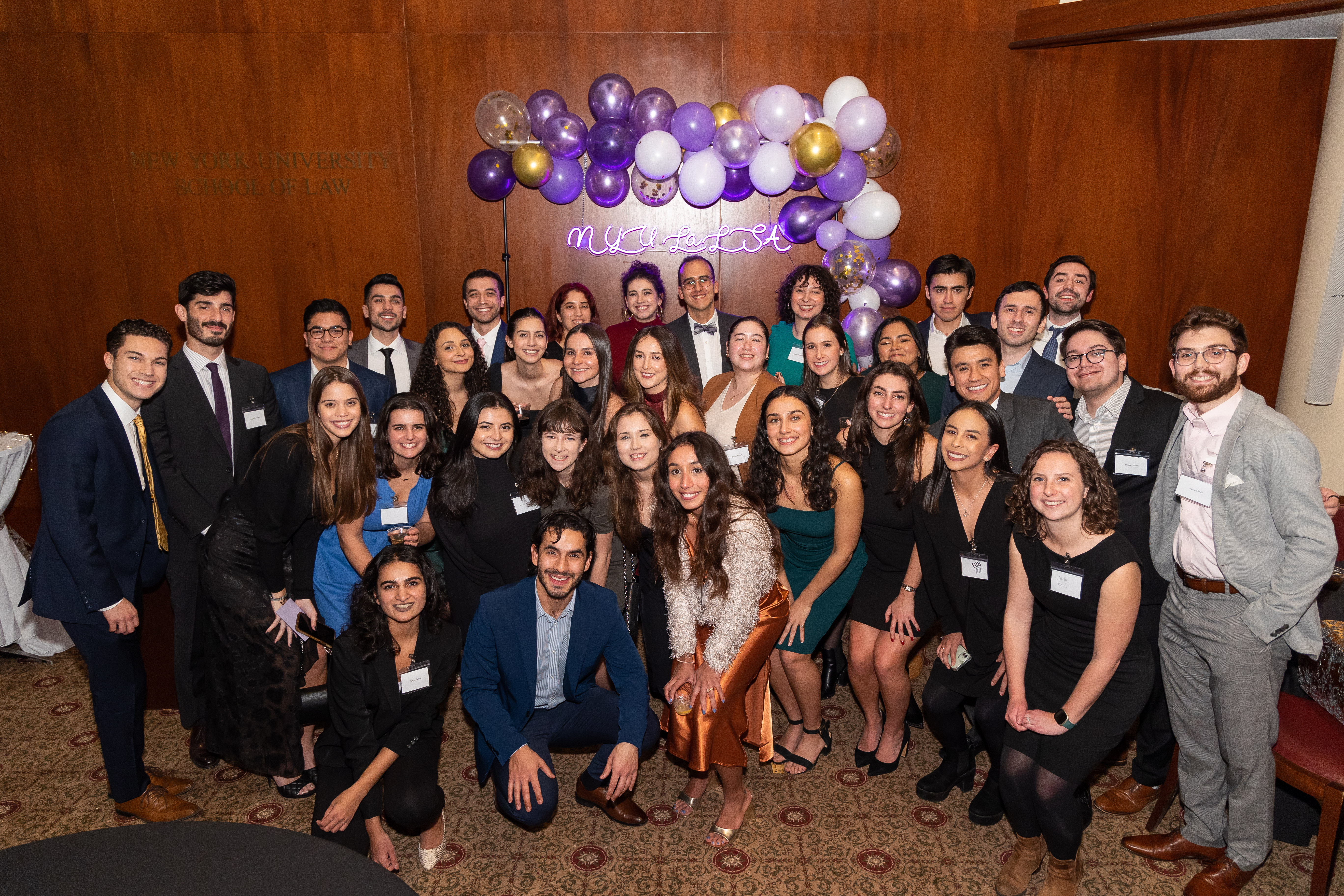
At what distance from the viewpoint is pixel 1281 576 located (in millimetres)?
2369

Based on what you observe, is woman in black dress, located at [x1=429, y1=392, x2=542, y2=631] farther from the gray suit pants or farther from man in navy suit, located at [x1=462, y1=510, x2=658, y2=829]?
the gray suit pants

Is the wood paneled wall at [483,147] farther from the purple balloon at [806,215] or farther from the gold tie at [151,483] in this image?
the gold tie at [151,483]

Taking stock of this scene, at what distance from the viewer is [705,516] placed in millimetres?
2959

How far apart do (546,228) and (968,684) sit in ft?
14.6

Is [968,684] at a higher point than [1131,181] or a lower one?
lower

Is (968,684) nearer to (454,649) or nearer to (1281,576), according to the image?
(1281,576)

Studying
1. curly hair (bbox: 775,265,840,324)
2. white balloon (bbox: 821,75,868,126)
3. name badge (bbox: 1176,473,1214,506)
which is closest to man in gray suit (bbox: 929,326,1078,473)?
name badge (bbox: 1176,473,1214,506)

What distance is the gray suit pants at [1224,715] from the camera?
2486 millimetres

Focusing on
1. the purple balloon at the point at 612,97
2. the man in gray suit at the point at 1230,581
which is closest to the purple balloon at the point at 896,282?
the purple balloon at the point at 612,97

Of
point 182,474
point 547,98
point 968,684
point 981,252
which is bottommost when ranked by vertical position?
point 968,684

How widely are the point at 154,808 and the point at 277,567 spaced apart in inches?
40.6

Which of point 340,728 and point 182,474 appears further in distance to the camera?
point 182,474

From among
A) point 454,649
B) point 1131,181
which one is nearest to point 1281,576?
point 454,649

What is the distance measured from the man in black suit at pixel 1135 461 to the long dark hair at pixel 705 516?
54.3 inches
